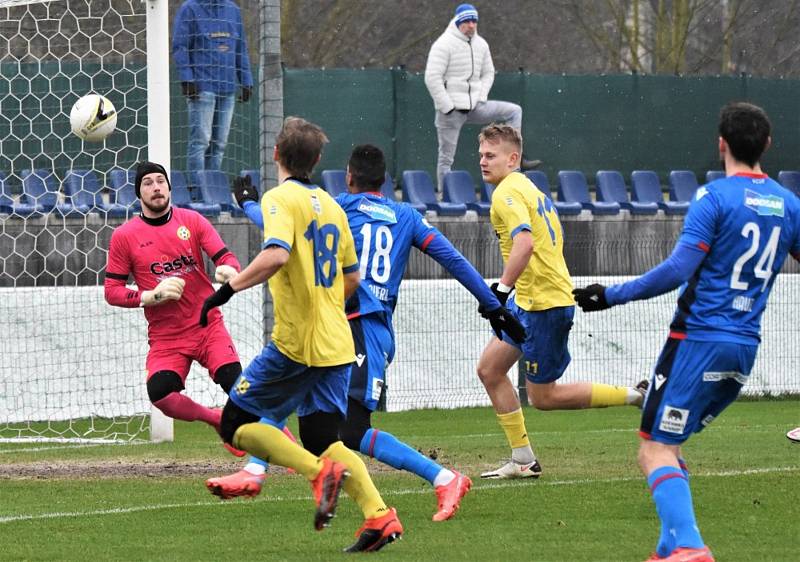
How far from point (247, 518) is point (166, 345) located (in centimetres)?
193

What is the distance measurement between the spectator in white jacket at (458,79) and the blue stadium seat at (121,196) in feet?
17.1

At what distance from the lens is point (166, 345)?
31.5 feet

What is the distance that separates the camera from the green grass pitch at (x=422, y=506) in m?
7.02

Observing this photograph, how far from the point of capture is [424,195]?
2025 centimetres

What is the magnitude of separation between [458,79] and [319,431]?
522 inches

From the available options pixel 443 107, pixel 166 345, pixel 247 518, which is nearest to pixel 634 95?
pixel 443 107

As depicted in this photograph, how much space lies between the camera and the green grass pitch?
7.02m

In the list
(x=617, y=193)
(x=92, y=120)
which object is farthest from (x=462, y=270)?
(x=617, y=193)

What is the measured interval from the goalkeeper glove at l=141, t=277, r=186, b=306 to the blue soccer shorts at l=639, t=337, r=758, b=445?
358 cm

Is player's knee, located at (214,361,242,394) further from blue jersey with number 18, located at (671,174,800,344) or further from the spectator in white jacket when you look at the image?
the spectator in white jacket

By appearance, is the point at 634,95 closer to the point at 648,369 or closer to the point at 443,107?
the point at 443,107

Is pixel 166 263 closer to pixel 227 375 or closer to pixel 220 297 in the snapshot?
pixel 227 375

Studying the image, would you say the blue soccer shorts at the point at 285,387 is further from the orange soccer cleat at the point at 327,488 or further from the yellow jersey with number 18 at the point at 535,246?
the yellow jersey with number 18 at the point at 535,246

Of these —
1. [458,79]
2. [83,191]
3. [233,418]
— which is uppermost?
[458,79]
